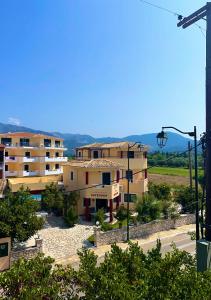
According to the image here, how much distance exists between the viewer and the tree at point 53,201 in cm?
3606

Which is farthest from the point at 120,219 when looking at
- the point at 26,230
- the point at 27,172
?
the point at 27,172

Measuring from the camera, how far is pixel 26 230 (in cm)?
2561

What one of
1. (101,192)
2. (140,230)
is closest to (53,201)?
(101,192)

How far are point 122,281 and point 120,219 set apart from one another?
2798cm

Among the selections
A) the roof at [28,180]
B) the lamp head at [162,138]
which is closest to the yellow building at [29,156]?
the roof at [28,180]

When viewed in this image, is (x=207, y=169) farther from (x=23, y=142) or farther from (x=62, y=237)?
(x=23, y=142)

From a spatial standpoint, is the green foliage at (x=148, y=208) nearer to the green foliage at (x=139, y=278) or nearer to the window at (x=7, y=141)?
the green foliage at (x=139, y=278)

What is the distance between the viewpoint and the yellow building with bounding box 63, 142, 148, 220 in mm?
37312

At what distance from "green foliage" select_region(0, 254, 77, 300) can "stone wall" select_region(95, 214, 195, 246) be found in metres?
18.8

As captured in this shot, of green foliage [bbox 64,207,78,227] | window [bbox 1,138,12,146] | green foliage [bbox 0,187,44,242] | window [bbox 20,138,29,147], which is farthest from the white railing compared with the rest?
green foliage [bbox 0,187,44,242]

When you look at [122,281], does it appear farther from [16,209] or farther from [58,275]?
[16,209]

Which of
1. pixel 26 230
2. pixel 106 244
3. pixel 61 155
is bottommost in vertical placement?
pixel 106 244

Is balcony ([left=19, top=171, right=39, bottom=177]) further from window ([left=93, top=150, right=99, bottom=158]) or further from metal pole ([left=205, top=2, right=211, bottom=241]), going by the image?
metal pole ([left=205, top=2, right=211, bottom=241])

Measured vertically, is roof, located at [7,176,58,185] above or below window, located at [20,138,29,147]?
below
